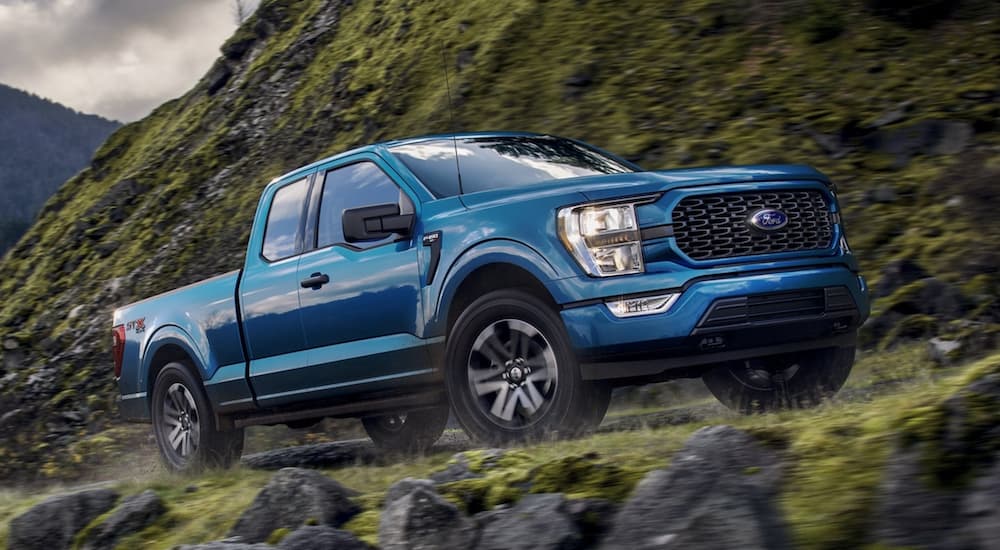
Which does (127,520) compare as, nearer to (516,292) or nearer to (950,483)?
(516,292)

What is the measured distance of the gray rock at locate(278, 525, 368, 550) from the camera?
181 inches

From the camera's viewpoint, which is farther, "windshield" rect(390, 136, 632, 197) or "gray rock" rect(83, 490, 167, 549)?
"windshield" rect(390, 136, 632, 197)

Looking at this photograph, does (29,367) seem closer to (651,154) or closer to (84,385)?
(84,385)

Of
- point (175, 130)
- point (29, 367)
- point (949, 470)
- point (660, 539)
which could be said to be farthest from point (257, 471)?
point (175, 130)

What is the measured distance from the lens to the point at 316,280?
728cm

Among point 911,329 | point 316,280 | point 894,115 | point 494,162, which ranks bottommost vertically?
point 911,329

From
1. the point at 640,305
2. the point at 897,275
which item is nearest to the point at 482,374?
the point at 640,305

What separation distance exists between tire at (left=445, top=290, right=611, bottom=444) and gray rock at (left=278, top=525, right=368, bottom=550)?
4.96ft

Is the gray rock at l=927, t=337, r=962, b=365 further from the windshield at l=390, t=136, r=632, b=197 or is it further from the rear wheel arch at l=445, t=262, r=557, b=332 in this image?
the rear wheel arch at l=445, t=262, r=557, b=332

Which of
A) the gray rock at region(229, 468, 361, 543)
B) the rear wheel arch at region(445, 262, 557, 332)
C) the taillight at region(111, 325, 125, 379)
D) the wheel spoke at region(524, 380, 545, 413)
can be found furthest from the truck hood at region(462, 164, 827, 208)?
the taillight at region(111, 325, 125, 379)

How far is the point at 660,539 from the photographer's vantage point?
394cm

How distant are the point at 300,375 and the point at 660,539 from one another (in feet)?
13.0

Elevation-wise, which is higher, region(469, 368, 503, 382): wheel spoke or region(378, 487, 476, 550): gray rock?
region(469, 368, 503, 382): wheel spoke

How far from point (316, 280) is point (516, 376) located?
1690mm
